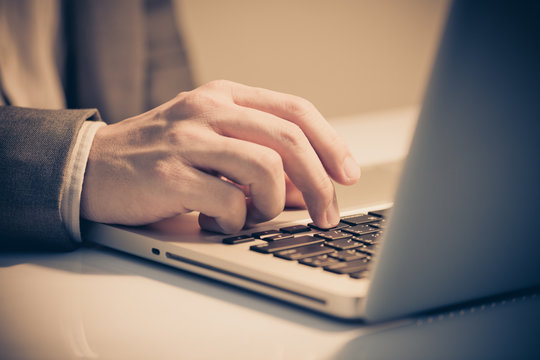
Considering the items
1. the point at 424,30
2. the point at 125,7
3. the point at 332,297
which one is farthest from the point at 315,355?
the point at 424,30

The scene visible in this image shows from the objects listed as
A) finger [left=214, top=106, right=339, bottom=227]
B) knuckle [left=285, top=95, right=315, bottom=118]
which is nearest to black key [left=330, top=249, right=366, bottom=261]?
finger [left=214, top=106, right=339, bottom=227]

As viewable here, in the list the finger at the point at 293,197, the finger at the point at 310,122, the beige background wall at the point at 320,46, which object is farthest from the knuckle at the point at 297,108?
the beige background wall at the point at 320,46

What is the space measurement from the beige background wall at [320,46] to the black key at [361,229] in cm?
A: 123

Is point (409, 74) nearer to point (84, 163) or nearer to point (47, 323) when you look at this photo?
point (84, 163)

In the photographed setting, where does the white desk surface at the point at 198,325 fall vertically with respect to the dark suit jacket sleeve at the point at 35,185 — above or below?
below

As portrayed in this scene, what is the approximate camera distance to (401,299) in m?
0.34

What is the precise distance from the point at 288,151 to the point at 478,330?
276 millimetres

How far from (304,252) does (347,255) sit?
0.13 feet

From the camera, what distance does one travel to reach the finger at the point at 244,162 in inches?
20.9

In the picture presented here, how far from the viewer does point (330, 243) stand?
0.50 m

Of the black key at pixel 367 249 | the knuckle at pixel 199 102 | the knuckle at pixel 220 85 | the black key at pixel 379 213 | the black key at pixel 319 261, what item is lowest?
the black key at pixel 379 213

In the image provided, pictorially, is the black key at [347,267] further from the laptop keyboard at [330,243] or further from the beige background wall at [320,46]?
the beige background wall at [320,46]

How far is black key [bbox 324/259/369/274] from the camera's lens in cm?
41

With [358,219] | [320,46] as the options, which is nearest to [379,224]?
[358,219]
